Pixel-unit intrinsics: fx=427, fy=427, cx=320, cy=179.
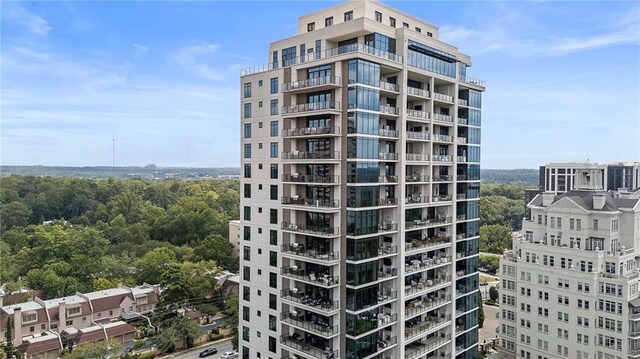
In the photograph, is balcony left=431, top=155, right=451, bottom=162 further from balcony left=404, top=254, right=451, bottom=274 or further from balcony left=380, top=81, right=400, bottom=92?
balcony left=404, top=254, right=451, bottom=274

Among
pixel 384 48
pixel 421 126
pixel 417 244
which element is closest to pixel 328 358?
pixel 417 244

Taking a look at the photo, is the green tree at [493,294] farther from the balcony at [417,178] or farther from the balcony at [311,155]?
the balcony at [311,155]

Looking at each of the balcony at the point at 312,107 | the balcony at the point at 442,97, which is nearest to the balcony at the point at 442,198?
the balcony at the point at 442,97

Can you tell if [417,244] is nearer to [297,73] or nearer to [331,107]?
[331,107]

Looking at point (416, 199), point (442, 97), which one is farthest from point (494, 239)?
point (416, 199)

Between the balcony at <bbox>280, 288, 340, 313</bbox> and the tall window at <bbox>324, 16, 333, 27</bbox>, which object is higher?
the tall window at <bbox>324, 16, 333, 27</bbox>

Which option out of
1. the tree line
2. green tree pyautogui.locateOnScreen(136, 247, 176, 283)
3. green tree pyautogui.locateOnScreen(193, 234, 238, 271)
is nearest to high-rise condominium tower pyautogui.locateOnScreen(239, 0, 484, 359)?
the tree line
